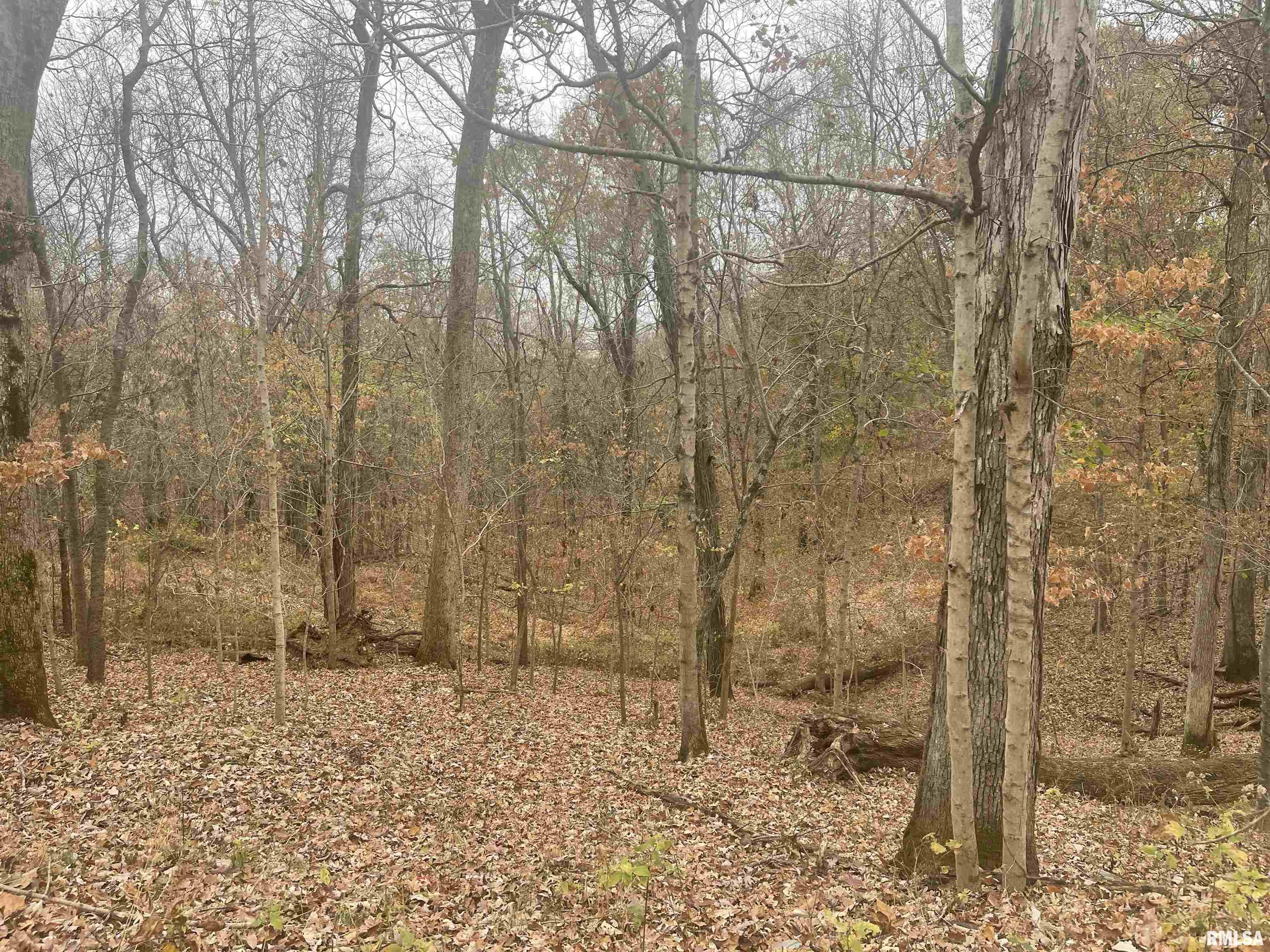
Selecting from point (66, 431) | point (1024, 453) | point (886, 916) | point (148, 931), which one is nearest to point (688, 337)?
point (1024, 453)

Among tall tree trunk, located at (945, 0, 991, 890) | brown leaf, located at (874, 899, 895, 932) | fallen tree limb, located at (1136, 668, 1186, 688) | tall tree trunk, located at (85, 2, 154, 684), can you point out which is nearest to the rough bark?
tall tree trunk, located at (945, 0, 991, 890)

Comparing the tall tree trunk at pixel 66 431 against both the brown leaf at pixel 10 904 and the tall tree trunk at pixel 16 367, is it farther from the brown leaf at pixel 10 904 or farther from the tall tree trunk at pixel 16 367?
the brown leaf at pixel 10 904

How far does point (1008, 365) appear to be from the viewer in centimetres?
441

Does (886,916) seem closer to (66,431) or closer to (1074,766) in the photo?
(1074,766)

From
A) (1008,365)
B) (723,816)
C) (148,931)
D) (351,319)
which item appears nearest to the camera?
(148,931)

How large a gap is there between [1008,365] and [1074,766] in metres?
5.71

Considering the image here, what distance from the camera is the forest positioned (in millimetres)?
4281

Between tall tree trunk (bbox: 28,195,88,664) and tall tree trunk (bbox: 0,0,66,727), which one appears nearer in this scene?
tall tree trunk (bbox: 0,0,66,727)

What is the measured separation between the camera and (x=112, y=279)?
45.5 ft

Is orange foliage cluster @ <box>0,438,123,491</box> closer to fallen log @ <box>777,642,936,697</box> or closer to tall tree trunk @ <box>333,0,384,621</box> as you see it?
tall tree trunk @ <box>333,0,384,621</box>

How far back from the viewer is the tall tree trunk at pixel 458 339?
1102 cm

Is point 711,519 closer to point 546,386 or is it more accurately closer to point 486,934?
point 546,386

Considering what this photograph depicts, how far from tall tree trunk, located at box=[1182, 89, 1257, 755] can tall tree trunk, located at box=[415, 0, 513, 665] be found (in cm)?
955

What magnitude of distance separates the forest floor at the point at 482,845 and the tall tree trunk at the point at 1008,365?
80 centimetres
